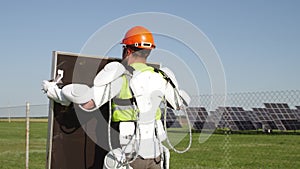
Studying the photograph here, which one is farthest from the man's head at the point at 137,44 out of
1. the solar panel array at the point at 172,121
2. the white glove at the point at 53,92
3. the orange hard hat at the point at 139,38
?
the solar panel array at the point at 172,121

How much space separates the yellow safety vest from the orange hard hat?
19 centimetres

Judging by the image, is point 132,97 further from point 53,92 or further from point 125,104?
point 53,92

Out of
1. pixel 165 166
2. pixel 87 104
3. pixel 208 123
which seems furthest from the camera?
pixel 208 123

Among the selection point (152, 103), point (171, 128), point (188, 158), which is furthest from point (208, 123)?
point (188, 158)

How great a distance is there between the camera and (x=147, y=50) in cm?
455

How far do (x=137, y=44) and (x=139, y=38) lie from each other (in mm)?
59

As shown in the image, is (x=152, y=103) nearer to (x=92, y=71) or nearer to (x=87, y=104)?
(x=87, y=104)

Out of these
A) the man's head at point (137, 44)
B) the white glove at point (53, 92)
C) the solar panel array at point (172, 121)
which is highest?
the man's head at point (137, 44)

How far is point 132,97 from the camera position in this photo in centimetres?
434

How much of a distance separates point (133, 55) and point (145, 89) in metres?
0.39

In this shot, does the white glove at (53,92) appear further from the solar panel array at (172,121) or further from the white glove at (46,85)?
the solar panel array at (172,121)

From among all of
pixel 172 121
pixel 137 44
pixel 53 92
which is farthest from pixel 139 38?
pixel 172 121

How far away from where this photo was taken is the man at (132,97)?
430cm

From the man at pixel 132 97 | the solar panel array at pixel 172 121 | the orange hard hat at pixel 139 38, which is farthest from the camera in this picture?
the solar panel array at pixel 172 121
